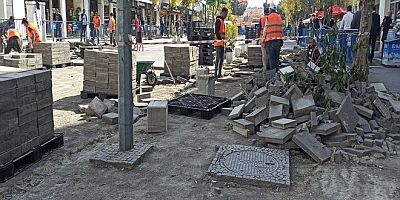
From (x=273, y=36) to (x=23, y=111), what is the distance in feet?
23.9

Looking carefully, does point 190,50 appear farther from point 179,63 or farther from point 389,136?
point 389,136

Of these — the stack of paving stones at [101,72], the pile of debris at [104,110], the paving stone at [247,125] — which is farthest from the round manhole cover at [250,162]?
the stack of paving stones at [101,72]

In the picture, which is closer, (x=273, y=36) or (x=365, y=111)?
(x=365, y=111)

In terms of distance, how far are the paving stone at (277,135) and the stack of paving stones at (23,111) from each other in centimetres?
310

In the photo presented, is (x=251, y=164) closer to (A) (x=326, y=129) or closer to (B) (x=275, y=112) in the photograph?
(A) (x=326, y=129)

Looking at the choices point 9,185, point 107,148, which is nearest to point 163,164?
point 107,148

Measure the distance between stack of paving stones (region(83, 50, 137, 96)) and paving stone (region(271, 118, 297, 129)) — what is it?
4355mm

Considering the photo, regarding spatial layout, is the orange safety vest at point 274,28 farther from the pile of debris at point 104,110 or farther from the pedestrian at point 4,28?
the pedestrian at point 4,28

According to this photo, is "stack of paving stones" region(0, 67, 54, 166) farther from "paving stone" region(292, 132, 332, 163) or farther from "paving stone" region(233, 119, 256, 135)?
"paving stone" region(292, 132, 332, 163)

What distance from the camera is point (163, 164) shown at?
17.7 ft

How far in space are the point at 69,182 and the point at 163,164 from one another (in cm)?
122

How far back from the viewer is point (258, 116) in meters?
6.79

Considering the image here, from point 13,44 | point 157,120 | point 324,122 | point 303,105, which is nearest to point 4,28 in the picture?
point 13,44

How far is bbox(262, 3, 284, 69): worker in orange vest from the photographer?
1073cm
